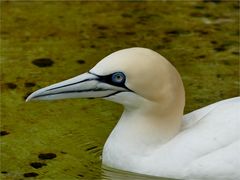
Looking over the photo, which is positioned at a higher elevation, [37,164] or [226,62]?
[226,62]

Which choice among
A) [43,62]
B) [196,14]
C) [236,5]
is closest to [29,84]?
[43,62]

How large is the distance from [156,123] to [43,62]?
161 centimetres

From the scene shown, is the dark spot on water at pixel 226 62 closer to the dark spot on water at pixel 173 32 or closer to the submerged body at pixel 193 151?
the dark spot on water at pixel 173 32

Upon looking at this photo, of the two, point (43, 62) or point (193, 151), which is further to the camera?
point (43, 62)

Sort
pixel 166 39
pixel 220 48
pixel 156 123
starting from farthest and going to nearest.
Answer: pixel 166 39 < pixel 220 48 < pixel 156 123

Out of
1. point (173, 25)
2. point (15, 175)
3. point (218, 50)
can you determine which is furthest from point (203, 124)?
point (173, 25)

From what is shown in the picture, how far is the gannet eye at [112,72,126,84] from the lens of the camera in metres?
4.32

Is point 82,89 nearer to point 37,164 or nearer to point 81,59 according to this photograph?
point 37,164

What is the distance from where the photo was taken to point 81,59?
5875 mm

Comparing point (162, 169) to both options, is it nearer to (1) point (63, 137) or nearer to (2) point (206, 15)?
(1) point (63, 137)

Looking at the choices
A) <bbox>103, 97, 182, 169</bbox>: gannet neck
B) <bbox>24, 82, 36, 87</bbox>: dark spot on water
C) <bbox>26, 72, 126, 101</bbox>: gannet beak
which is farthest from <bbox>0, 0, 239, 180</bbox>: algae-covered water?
<bbox>26, 72, 126, 101</bbox>: gannet beak

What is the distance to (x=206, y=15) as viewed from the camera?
21.8ft

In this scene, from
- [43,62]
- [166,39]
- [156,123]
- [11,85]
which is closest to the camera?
[156,123]

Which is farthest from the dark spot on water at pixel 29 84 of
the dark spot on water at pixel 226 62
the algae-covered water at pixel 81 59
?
the dark spot on water at pixel 226 62
